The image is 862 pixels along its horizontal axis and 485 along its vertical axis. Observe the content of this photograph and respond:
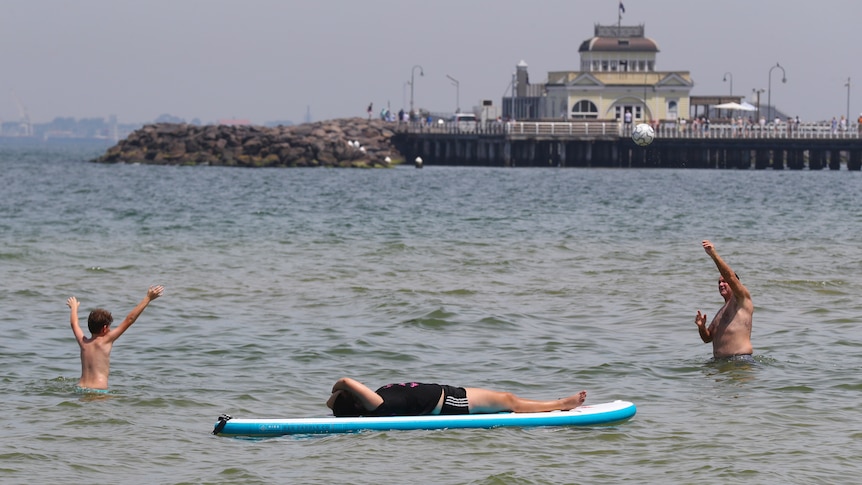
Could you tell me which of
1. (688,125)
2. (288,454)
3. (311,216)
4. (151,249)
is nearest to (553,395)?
(288,454)

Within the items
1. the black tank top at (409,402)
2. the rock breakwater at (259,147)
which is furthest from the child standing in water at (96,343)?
the rock breakwater at (259,147)

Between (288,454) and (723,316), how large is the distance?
17.0ft

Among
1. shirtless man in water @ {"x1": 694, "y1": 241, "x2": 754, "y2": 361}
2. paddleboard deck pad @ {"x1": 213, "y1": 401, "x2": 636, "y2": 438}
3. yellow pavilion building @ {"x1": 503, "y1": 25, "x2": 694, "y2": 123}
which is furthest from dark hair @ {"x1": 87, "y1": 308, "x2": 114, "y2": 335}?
yellow pavilion building @ {"x1": 503, "y1": 25, "x2": 694, "y2": 123}

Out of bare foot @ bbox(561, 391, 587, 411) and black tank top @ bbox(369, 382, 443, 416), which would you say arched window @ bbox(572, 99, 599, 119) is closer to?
bare foot @ bbox(561, 391, 587, 411)

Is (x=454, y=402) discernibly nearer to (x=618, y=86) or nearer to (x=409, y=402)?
(x=409, y=402)

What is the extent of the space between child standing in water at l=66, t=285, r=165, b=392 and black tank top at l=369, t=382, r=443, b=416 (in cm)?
234

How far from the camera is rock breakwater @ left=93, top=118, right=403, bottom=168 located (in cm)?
8325

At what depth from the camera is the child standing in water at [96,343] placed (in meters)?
11.0

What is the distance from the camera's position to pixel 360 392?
967 cm

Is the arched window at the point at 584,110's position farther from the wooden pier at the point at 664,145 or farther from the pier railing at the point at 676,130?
the wooden pier at the point at 664,145

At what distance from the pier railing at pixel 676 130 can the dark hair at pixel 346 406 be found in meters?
70.2

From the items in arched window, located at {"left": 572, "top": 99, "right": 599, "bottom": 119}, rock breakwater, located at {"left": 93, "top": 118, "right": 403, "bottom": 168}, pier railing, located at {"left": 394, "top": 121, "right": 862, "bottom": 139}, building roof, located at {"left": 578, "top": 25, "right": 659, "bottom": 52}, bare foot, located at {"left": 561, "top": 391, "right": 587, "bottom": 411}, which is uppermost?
building roof, located at {"left": 578, "top": 25, "right": 659, "bottom": 52}

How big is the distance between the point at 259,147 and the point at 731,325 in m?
73.7

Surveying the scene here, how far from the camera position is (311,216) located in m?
37.2
